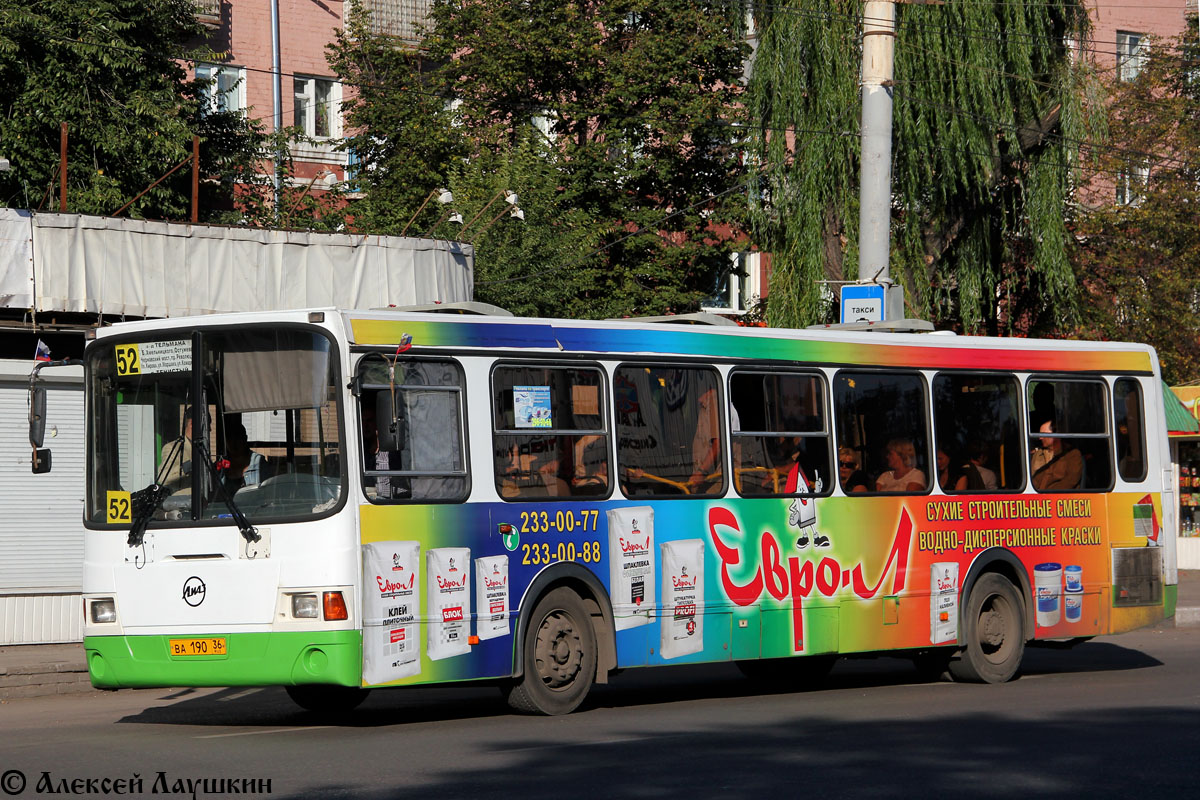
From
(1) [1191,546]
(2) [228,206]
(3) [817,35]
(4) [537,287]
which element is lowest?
(1) [1191,546]

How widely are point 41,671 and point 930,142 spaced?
1743 cm

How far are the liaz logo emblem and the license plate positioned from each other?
236 mm

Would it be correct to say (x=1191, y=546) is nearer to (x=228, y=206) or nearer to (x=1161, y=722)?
(x=228, y=206)

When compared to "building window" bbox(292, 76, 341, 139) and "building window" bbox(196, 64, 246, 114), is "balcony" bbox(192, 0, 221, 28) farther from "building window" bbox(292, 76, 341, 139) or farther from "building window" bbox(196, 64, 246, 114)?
"building window" bbox(292, 76, 341, 139)

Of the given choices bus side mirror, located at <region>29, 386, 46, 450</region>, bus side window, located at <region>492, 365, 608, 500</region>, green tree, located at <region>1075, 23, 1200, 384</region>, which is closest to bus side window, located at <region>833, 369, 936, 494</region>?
bus side window, located at <region>492, 365, 608, 500</region>

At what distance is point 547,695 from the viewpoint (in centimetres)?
1198

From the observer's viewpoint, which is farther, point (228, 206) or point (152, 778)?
point (228, 206)

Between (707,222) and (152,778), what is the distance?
25642mm

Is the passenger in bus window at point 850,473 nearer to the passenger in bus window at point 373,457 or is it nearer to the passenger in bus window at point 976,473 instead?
the passenger in bus window at point 976,473

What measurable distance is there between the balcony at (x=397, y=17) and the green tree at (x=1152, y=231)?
14.9 m

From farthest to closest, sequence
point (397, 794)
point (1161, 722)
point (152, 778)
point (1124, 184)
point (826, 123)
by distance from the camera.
Answer: point (1124, 184)
point (826, 123)
point (1161, 722)
point (152, 778)
point (397, 794)

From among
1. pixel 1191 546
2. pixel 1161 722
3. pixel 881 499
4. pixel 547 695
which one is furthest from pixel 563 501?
pixel 1191 546

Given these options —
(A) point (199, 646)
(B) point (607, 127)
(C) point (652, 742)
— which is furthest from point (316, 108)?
(C) point (652, 742)

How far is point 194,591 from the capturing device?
1112cm
